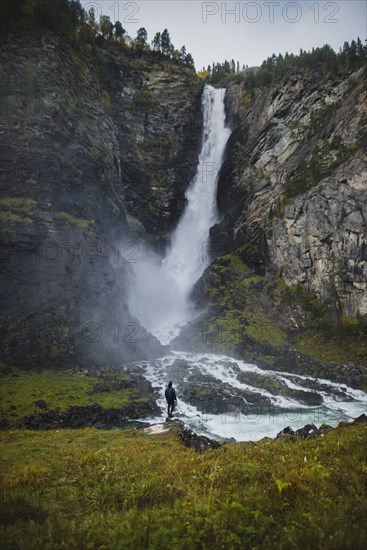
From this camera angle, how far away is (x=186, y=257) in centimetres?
6775

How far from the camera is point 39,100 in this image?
43.6 metres

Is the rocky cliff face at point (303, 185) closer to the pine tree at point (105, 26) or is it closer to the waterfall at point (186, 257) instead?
A: the waterfall at point (186, 257)

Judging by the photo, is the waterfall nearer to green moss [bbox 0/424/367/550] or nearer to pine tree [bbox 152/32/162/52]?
pine tree [bbox 152/32/162/52]

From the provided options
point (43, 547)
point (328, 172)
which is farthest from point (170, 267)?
point (43, 547)

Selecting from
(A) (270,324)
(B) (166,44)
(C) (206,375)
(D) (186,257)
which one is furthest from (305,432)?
(B) (166,44)

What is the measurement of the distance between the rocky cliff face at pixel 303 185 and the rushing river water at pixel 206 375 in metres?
5.85

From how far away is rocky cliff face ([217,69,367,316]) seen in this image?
151 feet

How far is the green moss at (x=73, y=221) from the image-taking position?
135 feet

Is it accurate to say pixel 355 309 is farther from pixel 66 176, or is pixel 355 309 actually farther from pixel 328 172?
pixel 66 176

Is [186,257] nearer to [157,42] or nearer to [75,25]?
[75,25]

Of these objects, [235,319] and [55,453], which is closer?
[55,453]

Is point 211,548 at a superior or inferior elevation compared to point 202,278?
inferior

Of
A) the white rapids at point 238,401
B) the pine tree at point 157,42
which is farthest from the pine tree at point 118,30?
the white rapids at point 238,401

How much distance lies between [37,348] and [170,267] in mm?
37310
